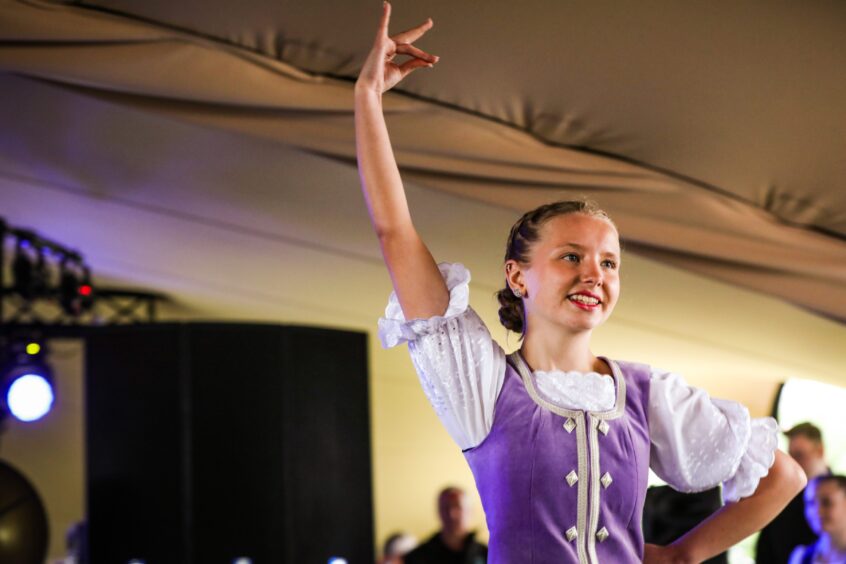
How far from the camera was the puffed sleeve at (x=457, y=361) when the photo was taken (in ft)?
4.72

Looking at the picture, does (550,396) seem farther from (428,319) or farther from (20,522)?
(20,522)

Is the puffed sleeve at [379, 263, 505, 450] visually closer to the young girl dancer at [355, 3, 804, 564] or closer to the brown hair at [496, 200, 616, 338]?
the young girl dancer at [355, 3, 804, 564]

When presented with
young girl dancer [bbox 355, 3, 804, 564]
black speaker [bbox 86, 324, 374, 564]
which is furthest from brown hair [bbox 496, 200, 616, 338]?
black speaker [bbox 86, 324, 374, 564]

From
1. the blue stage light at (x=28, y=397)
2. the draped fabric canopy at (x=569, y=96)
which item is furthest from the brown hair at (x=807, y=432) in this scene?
the blue stage light at (x=28, y=397)

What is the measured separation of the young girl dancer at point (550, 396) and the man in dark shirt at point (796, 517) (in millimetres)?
2364

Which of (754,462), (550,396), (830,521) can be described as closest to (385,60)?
(550,396)

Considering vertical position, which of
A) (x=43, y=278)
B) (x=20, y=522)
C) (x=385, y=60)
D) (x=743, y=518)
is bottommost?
(x=20, y=522)

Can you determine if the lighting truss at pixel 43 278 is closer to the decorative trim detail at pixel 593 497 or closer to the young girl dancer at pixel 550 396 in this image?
the young girl dancer at pixel 550 396

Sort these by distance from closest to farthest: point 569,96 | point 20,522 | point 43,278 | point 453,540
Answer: point 569,96 → point 453,540 → point 20,522 → point 43,278

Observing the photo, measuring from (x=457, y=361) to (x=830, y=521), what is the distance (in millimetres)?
2360

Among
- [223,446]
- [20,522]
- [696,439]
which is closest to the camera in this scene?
[696,439]

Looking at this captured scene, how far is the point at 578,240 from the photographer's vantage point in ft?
4.87

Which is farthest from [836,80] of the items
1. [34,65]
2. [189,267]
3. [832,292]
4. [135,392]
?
[189,267]

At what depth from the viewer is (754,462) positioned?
1.57 meters
